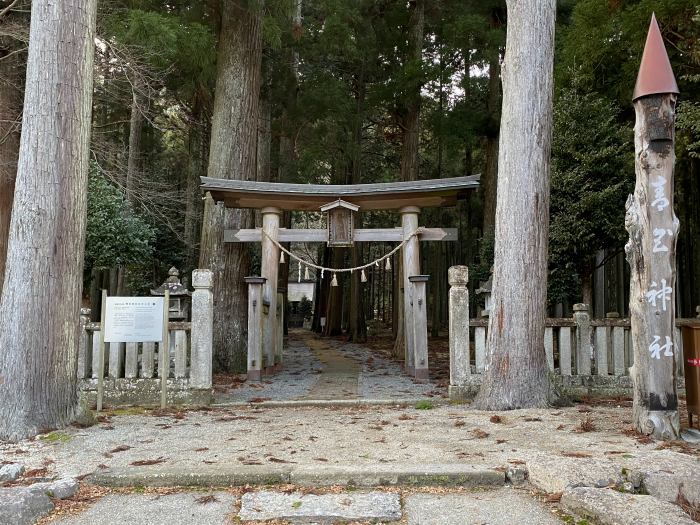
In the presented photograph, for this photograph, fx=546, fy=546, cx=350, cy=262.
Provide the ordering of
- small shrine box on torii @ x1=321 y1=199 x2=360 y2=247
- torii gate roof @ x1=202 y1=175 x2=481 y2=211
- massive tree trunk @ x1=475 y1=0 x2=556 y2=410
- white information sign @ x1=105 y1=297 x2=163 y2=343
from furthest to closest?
Answer: small shrine box on torii @ x1=321 y1=199 x2=360 y2=247 < torii gate roof @ x1=202 y1=175 x2=481 y2=211 < white information sign @ x1=105 y1=297 x2=163 y2=343 < massive tree trunk @ x1=475 y1=0 x2=556 y2=410

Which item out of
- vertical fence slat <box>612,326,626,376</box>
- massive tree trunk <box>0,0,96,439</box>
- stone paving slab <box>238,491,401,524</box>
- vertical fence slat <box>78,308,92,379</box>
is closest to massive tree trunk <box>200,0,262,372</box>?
vertical fence slat <box>78,308,92,379</box>

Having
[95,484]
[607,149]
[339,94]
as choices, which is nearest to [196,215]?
[339,94]

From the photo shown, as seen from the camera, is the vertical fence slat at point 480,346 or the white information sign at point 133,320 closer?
the white information sign at point 133,320

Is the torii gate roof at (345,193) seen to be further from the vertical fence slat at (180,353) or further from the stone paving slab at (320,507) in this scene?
the stone paving slab at (320,507)

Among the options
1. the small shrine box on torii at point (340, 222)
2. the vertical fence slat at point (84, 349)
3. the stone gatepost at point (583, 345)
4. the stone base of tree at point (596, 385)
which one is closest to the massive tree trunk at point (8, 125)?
the vertical fence slat at point (84, 349)

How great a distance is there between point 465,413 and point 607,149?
21.6 ft

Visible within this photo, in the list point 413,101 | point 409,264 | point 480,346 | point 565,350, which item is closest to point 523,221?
point 480,346

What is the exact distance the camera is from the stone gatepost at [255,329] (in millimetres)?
9133

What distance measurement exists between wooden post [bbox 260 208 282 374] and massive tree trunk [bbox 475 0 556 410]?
4629 millimetres

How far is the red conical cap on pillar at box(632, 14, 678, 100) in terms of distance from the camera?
5.18m

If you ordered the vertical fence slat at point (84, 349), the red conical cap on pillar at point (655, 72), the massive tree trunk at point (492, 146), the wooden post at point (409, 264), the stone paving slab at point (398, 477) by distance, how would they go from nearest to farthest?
1. the stone paving slab at point (398, 477)
2. the red conical cap on pillar at point (655, 72)
3. the vertical fence slat at point (84, 349)
4. the wooden post at point (409, 264)
5. the massive tree trunk at point (492, 146)

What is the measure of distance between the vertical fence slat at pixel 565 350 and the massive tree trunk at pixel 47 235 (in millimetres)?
6244

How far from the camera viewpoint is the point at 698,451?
4.58 metres

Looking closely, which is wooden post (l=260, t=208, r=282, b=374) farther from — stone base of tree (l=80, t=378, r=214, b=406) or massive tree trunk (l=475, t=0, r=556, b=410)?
massive tree trunk (l=475, t=0, r=556, b=410)
